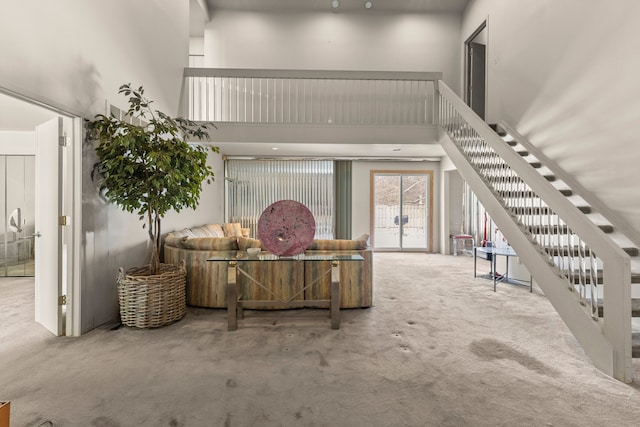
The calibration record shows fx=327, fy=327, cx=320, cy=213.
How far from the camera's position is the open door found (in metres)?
2.91

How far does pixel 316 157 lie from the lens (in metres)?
7.78

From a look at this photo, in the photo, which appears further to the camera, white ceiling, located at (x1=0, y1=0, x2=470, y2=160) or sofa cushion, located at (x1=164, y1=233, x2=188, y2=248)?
white ceiling, located at (x1=0, y1=0, x2=470, y2=160)

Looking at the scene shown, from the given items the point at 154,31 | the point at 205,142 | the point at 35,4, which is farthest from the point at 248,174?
the point at 35,4

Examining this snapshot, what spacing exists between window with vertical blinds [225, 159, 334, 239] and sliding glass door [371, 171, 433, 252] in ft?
4.07

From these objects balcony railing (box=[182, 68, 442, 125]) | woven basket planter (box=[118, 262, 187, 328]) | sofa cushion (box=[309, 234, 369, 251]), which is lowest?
woven basket planter (box=[118, 262, 187, 328])

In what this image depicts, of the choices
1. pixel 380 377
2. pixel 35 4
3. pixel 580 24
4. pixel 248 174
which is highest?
pixel 580 24

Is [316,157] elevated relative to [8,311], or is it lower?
elevated

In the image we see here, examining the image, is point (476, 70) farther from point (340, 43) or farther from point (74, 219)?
point (74, 219)

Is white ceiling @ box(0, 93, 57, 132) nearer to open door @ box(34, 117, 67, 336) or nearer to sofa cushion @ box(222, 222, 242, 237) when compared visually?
open door @ box(34, 117, 67, 336)

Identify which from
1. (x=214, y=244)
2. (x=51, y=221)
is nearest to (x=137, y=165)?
(x=51, y=221)

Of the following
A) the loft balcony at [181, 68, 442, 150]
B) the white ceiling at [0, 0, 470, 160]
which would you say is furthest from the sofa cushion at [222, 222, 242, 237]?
the loft balcony at [181, 68, 442, 150]

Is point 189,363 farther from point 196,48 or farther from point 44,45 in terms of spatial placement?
point 196,48

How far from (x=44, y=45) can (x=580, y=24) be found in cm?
554

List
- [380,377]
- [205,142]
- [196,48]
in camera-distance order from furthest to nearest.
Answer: [196,48] < [205,142] < [380,377]
